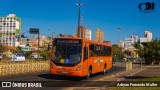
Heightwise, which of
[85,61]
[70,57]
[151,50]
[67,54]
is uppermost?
[151,50]

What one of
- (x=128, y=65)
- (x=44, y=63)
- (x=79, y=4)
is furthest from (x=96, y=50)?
(x=79, y=4)

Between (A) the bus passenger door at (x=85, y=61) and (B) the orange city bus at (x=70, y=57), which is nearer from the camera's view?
(B) the orange city bus at (x=70, y=57)

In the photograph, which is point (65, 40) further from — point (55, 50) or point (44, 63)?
point (44, 63)

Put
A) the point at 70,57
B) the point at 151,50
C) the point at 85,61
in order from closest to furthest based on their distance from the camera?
1. the point at 70,57
2. the point at 85,61
3. the point at 151,50

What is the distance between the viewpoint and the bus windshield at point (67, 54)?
25.3 m

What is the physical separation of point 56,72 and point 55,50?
1.63m

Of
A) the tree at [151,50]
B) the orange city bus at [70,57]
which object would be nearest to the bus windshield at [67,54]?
the orange city bus at [70,57]

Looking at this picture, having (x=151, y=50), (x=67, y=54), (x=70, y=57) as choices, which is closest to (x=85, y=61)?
(x=70, y=57)

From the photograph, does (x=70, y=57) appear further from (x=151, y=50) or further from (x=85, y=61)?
(x=151, y=50)

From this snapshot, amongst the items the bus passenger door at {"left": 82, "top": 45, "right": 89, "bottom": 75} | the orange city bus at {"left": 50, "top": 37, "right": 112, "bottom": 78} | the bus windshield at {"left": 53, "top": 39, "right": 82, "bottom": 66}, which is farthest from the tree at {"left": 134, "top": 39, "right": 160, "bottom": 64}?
the bus windshield at {"left": 53, "top": 39, "right": 82, "bottom": 66}

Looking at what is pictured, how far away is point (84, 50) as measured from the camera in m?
26.0

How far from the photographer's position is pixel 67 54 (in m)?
25.4

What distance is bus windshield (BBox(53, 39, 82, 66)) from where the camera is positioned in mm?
25297

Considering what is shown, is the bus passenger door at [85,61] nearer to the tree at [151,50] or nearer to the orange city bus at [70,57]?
the orange city bus at [70,57]
